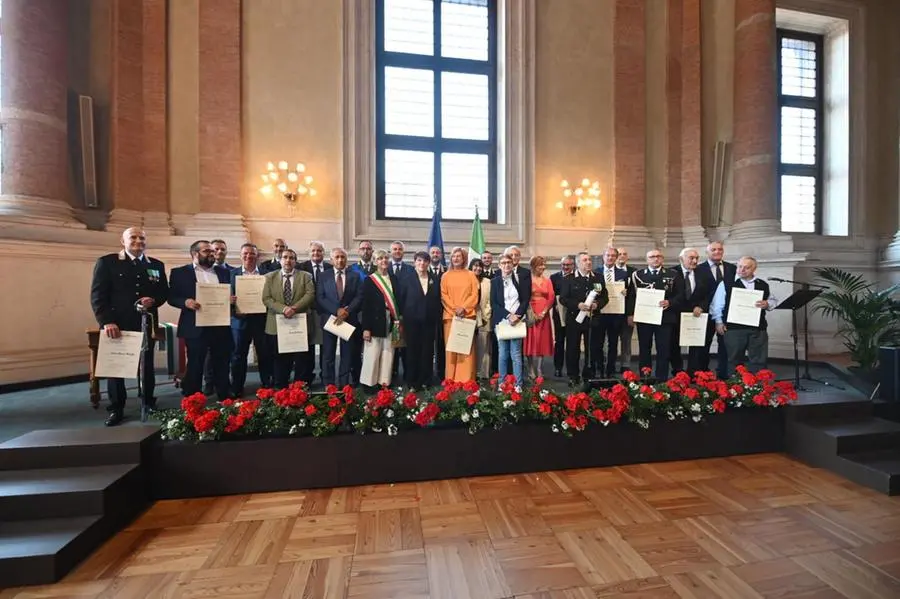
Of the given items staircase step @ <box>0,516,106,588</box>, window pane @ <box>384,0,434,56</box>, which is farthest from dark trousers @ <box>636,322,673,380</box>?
window pane @ <box>384,0,434,56</box>

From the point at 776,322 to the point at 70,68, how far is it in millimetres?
11819

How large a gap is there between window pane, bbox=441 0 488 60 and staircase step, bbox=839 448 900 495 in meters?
8.24

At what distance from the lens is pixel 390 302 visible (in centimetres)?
488

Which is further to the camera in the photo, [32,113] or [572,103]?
[572,103]

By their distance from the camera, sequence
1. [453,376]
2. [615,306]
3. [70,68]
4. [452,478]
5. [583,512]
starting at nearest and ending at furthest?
[583,512]
[452,478]
[453,376]
[615,306]
[70,68]

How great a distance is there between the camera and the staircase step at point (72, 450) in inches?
A: 118

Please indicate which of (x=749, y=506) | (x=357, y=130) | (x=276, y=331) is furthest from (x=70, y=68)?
(x=749, y=506)

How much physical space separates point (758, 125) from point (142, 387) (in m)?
9.78

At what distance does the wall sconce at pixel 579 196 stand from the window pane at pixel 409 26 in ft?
12.1

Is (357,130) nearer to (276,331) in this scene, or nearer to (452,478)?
(276,331)

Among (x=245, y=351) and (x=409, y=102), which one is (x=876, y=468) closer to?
(x=245, y=351)

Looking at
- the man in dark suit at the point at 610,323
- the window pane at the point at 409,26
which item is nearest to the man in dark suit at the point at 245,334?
the man in dark suit at the point at 610,323

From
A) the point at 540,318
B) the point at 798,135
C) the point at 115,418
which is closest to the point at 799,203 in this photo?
the point at 798,135

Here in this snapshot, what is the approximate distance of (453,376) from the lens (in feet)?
16.1
